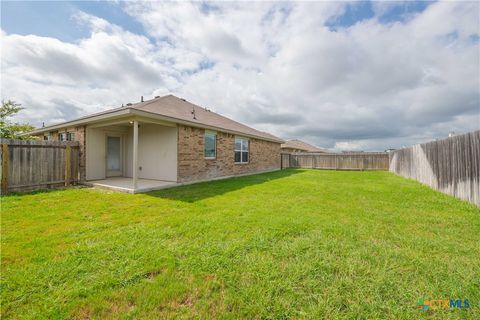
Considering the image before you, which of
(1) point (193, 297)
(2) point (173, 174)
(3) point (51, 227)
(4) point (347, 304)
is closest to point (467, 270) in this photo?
(4) point (347, 304)

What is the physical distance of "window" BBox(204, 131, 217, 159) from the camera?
1010 centimetres

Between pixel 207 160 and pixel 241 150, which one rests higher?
pixel 241 150

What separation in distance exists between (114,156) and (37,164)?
3.44 metres

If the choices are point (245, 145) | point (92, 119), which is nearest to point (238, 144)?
point (245, 145)

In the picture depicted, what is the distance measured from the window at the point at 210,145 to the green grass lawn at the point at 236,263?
5.46 metres

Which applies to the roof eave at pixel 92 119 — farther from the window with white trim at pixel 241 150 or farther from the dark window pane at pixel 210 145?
the window with white trim at pixel 241 150

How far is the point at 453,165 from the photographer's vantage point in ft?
20.9

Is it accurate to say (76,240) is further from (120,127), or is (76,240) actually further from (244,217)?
(120,127)

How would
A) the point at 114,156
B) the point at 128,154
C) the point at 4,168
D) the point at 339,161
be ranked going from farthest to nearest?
the point at 339,161 → the point at 128,154 → the point at 114,156 → the point at 4,168

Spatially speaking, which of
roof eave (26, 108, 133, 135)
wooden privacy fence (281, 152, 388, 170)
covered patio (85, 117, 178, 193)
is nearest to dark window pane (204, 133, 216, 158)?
covered patio (85, 117, 178, 193)

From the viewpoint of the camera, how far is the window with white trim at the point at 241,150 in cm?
1273

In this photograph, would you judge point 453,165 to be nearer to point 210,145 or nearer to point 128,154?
point 210,145

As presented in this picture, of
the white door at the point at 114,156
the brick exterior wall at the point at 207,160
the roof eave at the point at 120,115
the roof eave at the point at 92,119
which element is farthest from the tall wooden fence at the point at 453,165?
the white door at the point at 114,156

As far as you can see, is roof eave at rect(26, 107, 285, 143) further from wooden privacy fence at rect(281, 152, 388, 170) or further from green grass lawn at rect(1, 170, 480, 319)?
wooden privacy fence at rect(281, 152, 388, 170)
